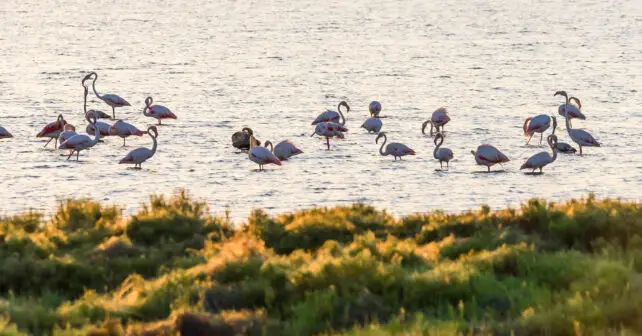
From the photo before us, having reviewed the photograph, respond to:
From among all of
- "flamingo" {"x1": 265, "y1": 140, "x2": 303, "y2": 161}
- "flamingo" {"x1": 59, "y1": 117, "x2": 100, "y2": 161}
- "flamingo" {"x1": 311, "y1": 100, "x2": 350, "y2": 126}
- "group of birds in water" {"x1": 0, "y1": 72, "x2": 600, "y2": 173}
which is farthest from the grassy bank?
"flamingo" {"x1": 311, "y1": 100, "x2": 350, "y2": 126}

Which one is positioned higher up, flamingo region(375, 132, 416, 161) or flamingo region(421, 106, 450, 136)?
flamingo region(421, 106, 450, 136)

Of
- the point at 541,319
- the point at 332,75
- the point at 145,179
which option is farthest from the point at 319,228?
the point at 332,75

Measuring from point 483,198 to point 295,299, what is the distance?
28.9 feet

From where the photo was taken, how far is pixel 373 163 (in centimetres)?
2386

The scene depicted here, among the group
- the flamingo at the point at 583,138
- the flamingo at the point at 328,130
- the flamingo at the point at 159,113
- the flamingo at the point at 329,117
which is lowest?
the flamingo at the point at 583,138

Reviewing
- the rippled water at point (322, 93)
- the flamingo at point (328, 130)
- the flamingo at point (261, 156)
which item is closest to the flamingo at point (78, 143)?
the rippled water at point (322, 93)

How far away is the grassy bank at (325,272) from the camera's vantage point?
11.0 metres

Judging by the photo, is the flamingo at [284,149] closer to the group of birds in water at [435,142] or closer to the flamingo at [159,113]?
the group of birds in water at [435,142]

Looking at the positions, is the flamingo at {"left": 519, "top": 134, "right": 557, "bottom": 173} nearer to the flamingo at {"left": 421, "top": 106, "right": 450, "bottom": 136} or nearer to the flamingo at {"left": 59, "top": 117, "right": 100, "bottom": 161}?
the flamingo at {"left": 421, "top": 106, "right": 450, "bottom": 136}

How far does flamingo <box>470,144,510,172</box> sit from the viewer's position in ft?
74.3

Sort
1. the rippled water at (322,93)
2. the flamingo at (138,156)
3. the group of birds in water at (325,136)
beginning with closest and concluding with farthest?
the rippled water at (322,93), the group of birds in water at (325,136), the flamingo at (138,156)

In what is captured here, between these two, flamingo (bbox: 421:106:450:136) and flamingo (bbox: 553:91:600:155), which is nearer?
flamingo (bbox: 553:91:600:155)

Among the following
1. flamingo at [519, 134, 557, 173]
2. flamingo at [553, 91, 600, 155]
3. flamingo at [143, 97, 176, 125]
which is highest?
flamingo at [143, 97, 176, 125]

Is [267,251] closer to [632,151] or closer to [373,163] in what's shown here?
[373,163]
